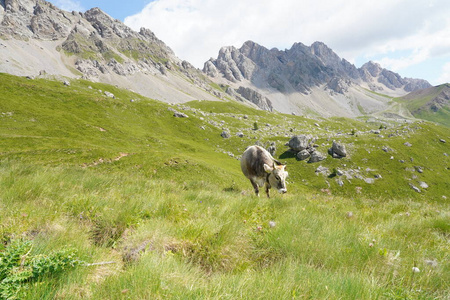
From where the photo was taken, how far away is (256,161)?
651 inches

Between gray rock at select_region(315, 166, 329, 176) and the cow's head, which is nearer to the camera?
the cow's head

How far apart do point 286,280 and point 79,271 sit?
8.97 ft

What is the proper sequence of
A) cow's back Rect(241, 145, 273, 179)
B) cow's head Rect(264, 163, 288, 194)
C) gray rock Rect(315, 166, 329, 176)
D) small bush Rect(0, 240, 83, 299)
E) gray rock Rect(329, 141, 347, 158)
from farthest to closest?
gray rock Rect(329, 141, 347, 158) < gray rock Rect(315, 166, 329, 176) < cow's back Rect(241, 145, 273, 179) < cow's head Rect(264, 163, 288, 194) < small bush Rect(0, 240, 83, 299)

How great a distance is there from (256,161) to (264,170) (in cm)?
148

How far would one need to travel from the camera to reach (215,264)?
3.88 m

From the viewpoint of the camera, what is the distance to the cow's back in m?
15.9

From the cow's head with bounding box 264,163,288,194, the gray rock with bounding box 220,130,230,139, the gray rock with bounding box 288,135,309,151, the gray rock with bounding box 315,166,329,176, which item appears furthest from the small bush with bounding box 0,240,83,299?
the gray rock with bounding box 220,130,230,139

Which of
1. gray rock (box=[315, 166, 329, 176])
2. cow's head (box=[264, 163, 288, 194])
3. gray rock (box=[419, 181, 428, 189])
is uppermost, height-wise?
cow's head (box=[264, 163, 288, 194])

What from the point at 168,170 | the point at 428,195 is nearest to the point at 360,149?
the point at 428,195

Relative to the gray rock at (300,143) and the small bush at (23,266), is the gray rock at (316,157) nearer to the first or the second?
the gray rock at (300,143)

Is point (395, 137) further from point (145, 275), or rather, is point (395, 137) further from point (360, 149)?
point (145, 275)

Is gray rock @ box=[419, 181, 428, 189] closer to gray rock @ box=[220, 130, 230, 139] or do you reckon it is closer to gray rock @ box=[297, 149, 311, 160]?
gray rock @ box=[297, 149, 311, 160]

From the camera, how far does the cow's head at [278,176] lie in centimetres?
1361

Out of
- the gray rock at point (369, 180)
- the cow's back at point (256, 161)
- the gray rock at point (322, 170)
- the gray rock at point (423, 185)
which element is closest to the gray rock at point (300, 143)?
the gray rock at point (322, 170)
